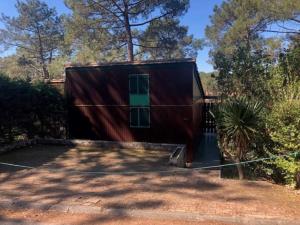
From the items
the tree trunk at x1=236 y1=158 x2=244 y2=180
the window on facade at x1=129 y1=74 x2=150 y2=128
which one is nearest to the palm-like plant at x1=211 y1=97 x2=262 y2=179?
the tree trunk at x1=236 y1=158 x2=244 y2=180

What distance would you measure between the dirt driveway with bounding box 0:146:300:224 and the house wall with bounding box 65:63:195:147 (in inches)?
167

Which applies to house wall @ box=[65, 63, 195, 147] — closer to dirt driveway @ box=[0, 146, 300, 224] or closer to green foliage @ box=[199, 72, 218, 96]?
green foliage @ box=[199, 72, 218, 96]

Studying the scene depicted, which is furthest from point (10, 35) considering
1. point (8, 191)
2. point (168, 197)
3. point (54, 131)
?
point (168, 197)

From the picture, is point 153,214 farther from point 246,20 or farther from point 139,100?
point 246,20

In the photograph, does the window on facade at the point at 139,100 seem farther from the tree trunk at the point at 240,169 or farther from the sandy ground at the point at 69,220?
the sandy ground at the point at 69,220

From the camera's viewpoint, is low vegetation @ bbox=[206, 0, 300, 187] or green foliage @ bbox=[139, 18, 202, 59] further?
green foliage @ bbox=[139, 18, 202, 59]

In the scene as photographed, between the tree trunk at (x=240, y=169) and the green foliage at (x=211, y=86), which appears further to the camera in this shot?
the green foliage at (x=211, y=86)

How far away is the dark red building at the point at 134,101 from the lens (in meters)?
12.5

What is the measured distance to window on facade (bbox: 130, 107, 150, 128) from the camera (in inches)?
513

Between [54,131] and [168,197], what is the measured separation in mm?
9318

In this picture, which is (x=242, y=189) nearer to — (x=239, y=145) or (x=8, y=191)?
(x=239, y=145)

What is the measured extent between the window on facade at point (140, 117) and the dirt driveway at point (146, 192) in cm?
447

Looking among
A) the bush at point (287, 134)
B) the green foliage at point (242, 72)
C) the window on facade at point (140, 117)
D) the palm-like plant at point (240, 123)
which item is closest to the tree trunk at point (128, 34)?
the green foliage at point (242, 72)

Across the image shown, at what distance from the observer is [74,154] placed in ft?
33.7
